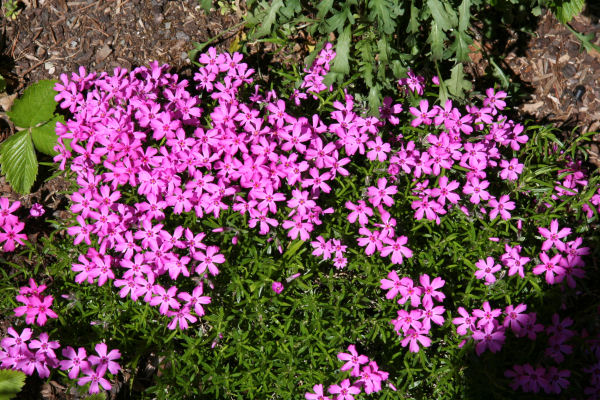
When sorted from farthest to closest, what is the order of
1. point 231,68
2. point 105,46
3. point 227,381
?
point 105,46 < point 231,68 < point 227,381

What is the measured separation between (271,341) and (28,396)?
1768 millimetres

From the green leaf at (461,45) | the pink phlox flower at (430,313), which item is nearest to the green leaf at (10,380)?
the pink phlox flower at (430,313)

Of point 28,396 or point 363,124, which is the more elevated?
point 363,124

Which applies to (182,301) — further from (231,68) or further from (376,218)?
(231,68)

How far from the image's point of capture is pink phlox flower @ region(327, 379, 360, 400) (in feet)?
9.23

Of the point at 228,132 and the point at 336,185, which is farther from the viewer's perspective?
the point at 336,185

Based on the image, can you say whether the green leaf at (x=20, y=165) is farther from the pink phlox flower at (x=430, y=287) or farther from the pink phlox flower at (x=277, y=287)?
the pink phlox flower at (x=430, y=287)

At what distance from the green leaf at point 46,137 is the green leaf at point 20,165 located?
6cm

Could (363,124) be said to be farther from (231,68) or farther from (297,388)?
(297,388)

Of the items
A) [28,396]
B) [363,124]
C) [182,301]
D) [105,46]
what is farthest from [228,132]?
[28,396]

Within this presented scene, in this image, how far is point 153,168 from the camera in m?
3.19

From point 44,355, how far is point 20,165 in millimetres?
1551

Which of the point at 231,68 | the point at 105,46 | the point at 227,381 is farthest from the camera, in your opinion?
the point at 105,46

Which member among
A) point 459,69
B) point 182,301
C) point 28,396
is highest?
point 459,69
